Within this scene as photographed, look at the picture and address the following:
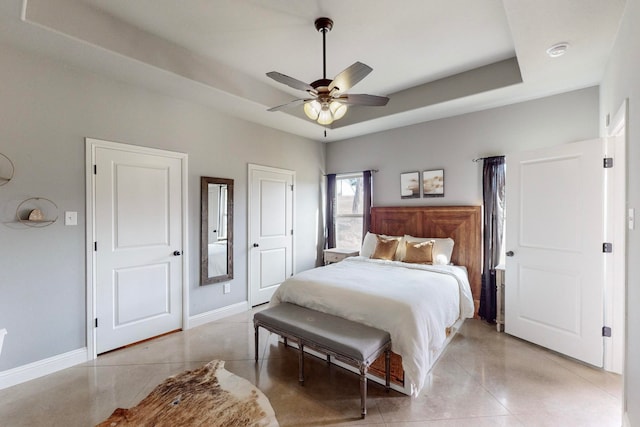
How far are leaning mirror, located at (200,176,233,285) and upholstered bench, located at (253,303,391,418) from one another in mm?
1348

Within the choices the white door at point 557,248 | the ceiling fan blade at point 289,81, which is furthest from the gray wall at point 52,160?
the white door at point 557,248

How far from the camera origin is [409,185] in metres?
4.45

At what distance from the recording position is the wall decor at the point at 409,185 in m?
4.37

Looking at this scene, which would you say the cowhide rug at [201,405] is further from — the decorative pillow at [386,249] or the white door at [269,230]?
the decorative pillow at [386,249]

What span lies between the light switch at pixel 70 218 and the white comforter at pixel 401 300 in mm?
2032

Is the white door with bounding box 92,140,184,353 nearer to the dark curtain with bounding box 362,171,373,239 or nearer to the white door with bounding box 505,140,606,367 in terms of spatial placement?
the dark curtain with bounding box 362,171,373,239

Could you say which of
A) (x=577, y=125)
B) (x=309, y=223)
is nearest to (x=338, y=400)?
(x=309, y=223)

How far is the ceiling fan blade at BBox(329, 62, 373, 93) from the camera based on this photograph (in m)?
2.00

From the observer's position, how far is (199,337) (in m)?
3.26

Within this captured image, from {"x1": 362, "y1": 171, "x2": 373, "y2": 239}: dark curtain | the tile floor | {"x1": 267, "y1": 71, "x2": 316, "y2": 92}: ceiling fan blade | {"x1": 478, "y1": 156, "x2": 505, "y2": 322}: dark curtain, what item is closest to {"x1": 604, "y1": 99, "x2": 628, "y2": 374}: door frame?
the tile floor

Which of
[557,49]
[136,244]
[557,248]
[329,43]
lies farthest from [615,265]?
[136,244]

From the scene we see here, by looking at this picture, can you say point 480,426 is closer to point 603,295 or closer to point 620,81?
point 603,295

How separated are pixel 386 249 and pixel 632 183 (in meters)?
2.56

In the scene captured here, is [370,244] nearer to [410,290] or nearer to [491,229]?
[491,229]
